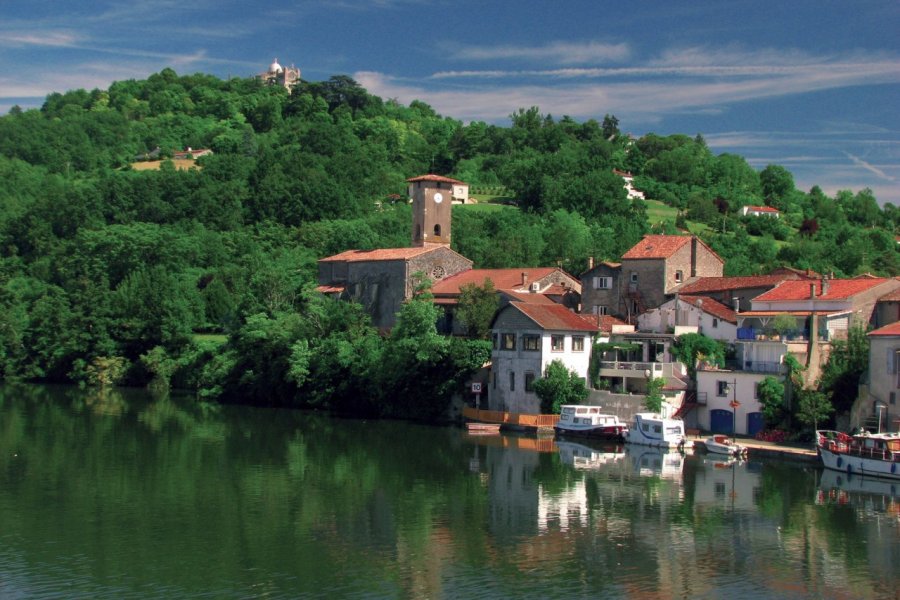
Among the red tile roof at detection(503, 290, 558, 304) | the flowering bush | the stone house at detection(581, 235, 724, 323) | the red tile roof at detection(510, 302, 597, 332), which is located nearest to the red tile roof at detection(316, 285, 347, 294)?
the red tile roof at detection(503, 290, 558, 304)

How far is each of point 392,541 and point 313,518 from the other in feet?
12.3

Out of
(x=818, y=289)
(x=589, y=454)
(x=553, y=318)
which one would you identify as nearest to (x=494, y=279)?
(x=553, y=318)

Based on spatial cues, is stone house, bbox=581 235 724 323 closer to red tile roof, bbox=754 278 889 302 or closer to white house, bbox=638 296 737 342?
white house, bbox=638 296 737 342

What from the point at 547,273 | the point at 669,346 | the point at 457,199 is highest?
the point at 457,199

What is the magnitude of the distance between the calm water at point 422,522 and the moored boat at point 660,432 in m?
1.17

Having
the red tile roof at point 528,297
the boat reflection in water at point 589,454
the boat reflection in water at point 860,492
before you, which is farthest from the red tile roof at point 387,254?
the boat reflection in water at point 860,492

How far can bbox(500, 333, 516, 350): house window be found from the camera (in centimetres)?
5559

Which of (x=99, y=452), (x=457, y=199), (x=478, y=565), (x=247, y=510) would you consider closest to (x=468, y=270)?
(x=99, y=452)

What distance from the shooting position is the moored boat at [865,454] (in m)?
40.9

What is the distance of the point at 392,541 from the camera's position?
31.2 meters

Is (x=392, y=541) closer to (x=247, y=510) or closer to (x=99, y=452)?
(x=247, y=510)

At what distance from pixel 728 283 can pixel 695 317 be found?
400 cm

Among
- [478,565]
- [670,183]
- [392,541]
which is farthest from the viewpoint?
[670,183]

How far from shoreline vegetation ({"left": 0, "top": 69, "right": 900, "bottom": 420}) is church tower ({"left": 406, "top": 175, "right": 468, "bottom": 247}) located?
26.4ft
